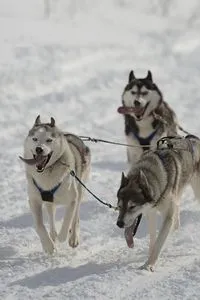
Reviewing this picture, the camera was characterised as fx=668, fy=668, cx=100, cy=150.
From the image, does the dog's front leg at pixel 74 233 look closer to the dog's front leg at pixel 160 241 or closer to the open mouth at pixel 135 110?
the dog's front leg at pixel 160 241

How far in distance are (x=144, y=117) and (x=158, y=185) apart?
1.74 metres

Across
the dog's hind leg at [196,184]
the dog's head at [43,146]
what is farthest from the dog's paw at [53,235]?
the dog's hind leg at [196,184]

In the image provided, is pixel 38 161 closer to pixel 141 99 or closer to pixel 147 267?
pixel 147 267

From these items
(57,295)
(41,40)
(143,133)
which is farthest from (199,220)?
(41,40)

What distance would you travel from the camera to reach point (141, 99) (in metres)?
5.77

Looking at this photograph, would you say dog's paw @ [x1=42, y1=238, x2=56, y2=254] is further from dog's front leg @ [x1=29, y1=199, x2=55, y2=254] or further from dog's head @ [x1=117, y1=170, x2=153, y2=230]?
dog's head @ [x1=117, y1=170, x2=153, y2=230]

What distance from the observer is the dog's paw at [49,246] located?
14.4 feet

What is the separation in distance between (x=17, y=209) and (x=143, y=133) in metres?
1.27

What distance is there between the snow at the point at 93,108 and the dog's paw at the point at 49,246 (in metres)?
0.06

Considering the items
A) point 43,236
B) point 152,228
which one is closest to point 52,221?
point 43,236

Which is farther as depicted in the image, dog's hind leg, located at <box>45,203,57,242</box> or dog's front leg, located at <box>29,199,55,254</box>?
dog's hind leg, located at <box>45,203,57,242</box>

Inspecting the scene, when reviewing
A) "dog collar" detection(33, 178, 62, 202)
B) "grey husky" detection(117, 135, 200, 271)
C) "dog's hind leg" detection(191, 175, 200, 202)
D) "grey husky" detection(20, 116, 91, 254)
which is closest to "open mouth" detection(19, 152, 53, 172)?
"grey husky" detection(20, 116, 91, 254)

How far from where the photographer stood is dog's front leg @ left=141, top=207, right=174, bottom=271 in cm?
418

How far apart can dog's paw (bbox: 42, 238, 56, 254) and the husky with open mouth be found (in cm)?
164
